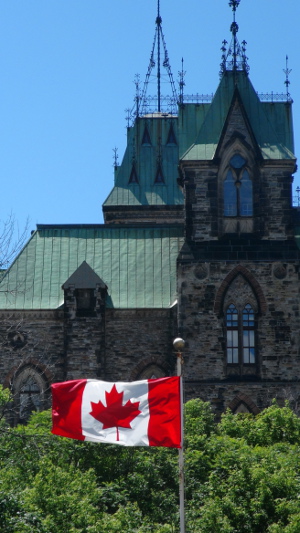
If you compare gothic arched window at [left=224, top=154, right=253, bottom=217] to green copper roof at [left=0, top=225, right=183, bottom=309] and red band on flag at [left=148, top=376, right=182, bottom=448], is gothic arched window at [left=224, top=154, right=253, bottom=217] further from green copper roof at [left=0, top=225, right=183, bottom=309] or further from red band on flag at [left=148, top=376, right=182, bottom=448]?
red band on flag at [left=148, top=376, right=182, bottom=448]

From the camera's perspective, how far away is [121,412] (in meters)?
25.6

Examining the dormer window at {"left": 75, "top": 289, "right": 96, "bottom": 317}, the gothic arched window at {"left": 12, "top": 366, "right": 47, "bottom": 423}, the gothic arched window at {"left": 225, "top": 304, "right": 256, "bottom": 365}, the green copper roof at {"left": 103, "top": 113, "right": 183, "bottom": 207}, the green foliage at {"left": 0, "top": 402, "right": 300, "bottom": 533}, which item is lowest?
the green foliage at {"left": 0, "top": 402, "right": 300, "bottom": 533}

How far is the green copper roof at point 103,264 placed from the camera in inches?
1949

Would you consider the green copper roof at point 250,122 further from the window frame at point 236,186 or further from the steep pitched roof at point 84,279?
the steep pitched roof at point 84,279

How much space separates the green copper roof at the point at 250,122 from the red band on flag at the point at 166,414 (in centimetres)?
2399

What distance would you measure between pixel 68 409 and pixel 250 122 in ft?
84.3

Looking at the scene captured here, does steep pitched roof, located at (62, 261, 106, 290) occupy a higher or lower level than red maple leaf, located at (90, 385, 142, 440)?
higher

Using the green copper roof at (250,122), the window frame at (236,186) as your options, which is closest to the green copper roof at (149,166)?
the green copper roof at (250,122)

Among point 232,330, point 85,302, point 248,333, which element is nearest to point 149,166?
point 85,302

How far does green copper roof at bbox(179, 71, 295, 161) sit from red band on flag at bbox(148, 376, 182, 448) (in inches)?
945

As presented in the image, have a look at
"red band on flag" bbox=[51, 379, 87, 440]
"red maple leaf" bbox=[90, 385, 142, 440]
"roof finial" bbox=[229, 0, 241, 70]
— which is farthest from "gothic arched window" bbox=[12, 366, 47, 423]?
"red maple leaf" bbox=[90, 385, 142, 440]

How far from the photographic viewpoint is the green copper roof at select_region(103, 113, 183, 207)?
63781mm

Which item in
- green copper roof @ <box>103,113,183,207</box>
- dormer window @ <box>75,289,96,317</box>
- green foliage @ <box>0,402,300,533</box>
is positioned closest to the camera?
green foliage @ <box>0,402,300,533</box>

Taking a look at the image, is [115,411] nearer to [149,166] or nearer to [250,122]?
[250,122]
